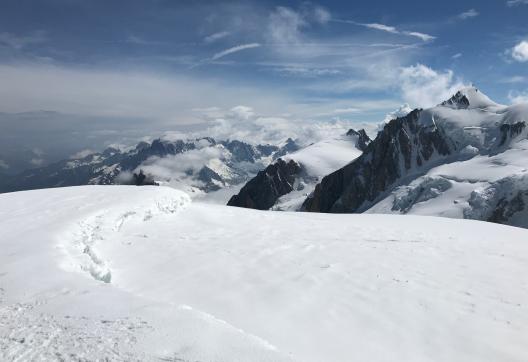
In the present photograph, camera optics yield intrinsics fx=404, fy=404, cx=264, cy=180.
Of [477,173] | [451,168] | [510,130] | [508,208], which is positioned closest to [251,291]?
[508,208]

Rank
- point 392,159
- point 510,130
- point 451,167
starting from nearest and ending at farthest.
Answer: point 451,167
point 510,130
point 392,159

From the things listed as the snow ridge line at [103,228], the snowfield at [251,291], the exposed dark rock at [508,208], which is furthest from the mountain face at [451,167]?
the snow ridge line at [103,228]

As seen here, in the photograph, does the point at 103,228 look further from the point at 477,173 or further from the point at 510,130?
the point at 510,130

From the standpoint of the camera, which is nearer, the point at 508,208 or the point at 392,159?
the point at 508,208

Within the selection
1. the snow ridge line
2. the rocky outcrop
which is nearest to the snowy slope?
the rocky outcrop

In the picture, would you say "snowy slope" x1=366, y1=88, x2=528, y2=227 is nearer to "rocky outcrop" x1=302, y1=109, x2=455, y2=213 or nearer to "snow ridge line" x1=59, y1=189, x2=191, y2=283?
"rocky outcrop" x1=302, y1=109, x2=455, y2=213

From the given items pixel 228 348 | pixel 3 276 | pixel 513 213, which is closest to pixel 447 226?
pixel 228 348

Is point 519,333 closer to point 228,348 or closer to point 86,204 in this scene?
point 228,348
